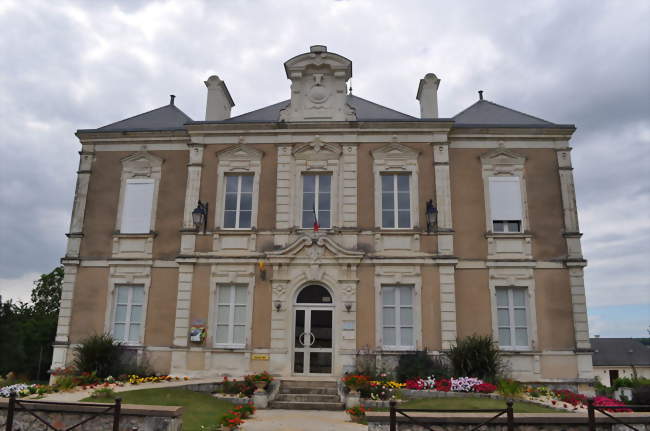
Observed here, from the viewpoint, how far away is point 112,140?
15695mm

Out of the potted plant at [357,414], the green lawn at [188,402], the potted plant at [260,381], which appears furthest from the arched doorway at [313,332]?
the potted plant at [357,414]

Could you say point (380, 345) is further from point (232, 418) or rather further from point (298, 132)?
point (298, 132)

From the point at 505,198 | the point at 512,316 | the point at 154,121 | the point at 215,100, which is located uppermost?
the point at 215,100

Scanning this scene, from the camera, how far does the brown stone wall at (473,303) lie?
1368cm

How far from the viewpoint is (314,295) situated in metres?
13.9

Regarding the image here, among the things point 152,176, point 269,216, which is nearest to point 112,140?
point 152,176

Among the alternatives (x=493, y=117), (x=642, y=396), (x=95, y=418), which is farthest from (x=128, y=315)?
(x=642, y=396)

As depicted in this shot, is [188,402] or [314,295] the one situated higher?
[314,295]

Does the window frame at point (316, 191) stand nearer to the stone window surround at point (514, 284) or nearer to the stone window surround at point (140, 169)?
the stone window surround at point (140, 169)

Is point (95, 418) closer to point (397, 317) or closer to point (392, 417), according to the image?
point (392, 417)

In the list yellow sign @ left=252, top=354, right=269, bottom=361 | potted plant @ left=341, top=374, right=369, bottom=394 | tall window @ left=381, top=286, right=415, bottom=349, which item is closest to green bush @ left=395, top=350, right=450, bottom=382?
tall window @ left=381, top=286, right=415, bottom=349

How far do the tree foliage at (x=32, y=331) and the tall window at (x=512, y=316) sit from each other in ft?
69.2

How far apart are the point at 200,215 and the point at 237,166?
182 centimetres

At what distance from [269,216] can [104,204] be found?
16.6ft
